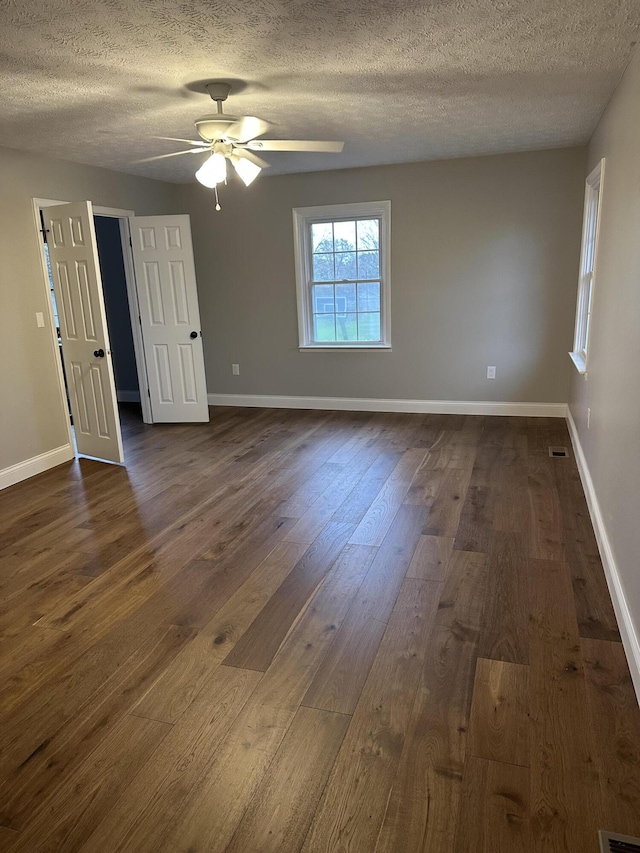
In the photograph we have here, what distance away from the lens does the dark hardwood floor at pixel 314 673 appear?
161 centimetres

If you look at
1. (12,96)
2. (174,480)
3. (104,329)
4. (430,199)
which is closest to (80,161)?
(104,329)

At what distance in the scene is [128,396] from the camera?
725 centimetres

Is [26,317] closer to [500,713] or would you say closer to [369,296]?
[369,296]

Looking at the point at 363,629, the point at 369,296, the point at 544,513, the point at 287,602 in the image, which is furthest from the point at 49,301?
the point at 544,513

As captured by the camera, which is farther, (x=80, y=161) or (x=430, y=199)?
(x=430, y=199)

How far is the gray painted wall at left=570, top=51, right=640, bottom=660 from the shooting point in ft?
7.68

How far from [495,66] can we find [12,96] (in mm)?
2599

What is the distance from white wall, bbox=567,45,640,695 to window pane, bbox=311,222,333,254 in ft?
9.38

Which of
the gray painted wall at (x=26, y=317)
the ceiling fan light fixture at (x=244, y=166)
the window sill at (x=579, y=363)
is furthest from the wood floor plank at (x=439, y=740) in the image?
the gray painted wall at (x=26, y=317)

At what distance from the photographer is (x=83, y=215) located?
438 centimetres

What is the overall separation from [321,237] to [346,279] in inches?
21.0

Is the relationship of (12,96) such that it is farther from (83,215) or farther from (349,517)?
(349,517)

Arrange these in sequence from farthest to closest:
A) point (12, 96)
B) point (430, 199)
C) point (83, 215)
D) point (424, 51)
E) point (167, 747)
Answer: point (430, 199) < point (83, 215) < point (12, 96) < point (424, 51) < point (167, 747)

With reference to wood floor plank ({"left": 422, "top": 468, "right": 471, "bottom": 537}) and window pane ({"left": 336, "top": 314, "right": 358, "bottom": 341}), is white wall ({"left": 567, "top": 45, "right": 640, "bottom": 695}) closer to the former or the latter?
wood floor plank ({"left": 422, "top": 468, "right": 471, "bottom": 537})
